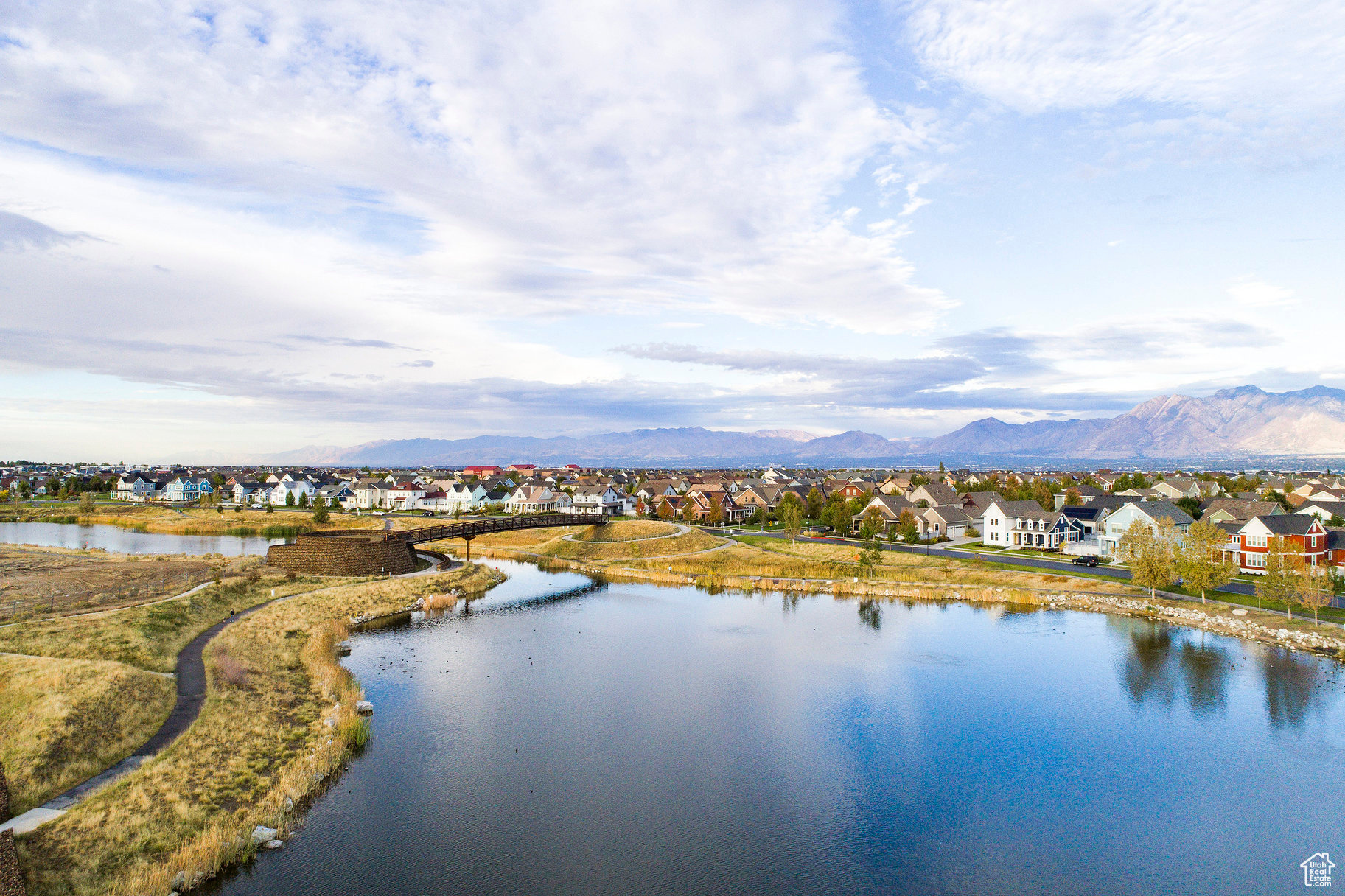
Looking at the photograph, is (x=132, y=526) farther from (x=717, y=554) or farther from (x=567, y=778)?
(x=567, y=778)

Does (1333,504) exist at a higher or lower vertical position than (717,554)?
higher

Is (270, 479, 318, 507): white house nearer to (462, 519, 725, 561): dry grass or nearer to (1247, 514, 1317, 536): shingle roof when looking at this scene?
(462, 519, 725, 561): dry grass

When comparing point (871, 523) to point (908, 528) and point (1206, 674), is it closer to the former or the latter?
point (908, 528)

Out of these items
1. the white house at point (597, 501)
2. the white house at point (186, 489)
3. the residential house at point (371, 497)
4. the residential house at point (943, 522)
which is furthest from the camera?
the white house at point (186, 489)

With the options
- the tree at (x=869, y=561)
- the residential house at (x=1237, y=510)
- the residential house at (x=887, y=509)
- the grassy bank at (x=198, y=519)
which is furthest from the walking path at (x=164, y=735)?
the residential house at (x=1237, y=510)

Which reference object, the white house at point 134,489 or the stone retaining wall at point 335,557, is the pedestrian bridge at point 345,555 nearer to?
the stone retaining wall at point 335,557

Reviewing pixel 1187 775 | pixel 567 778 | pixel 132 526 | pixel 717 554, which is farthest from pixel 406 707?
pixel 132 526
